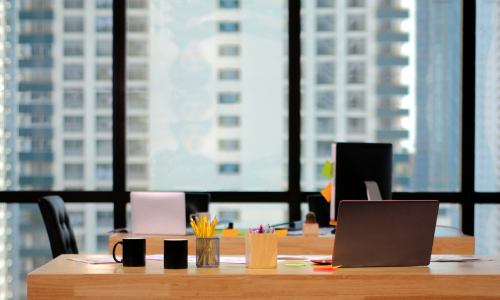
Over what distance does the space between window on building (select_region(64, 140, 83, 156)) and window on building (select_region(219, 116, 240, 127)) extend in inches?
45.6

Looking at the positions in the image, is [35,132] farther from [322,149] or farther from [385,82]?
[385,82]

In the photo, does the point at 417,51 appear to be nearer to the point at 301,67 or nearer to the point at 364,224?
the point at 301,67

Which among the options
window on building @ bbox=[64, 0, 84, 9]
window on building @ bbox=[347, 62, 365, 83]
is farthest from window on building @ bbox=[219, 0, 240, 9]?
window on building @ bbox=[64, 0, 84, 9]

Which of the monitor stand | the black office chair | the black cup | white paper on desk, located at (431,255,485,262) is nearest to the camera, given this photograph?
the black cup

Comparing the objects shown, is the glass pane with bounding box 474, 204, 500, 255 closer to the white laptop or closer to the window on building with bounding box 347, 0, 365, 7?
the window on building with bounding box 347, 0, 365, 7

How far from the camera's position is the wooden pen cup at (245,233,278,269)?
1.54 metres

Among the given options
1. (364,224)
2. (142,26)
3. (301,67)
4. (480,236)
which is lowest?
(480,236)

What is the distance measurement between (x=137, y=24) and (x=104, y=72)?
48cm

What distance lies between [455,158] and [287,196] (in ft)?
4.68

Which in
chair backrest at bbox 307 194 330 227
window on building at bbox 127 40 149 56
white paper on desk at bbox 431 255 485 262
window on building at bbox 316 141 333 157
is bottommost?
chair backrest at bbox 307 194 330 227

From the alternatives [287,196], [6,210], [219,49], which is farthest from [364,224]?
[6,210]

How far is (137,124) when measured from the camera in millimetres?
3922

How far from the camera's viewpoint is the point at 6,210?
3895 mm

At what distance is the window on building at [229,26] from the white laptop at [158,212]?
1852mm
